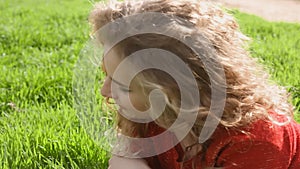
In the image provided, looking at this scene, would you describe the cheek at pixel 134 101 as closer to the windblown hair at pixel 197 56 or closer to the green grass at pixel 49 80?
the windblown hair at pixel 197 56

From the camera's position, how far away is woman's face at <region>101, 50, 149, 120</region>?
5.89 feet

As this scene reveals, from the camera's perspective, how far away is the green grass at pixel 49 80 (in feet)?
7.80

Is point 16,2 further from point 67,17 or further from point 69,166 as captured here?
point 69,166

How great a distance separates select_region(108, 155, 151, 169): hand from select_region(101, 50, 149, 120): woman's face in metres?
0.21

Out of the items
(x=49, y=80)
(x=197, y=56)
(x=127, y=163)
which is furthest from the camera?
(x=49, y=80)

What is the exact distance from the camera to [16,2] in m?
7.84

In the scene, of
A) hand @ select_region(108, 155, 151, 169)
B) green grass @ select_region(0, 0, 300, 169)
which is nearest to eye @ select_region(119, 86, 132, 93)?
hand @ select_region(108, 155, 151, 169)

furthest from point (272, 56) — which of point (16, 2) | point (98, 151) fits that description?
point (16, 2)

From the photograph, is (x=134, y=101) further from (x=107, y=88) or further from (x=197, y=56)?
(x=197, y=56)

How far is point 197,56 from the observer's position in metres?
1.74

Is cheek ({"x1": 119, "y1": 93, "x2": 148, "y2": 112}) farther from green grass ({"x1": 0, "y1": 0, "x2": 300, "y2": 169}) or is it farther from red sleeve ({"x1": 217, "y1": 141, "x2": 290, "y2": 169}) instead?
green grass ({"x1": 0, "y1": 0, "x2": 300, "y2": 169})

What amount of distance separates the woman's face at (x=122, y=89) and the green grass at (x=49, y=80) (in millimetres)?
512

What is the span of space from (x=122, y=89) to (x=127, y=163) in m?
0.30

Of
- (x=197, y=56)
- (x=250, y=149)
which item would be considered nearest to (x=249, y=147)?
(x=250, y=149)
